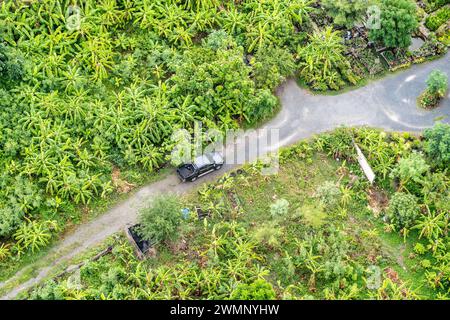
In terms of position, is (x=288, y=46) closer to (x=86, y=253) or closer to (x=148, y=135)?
(x=148, y=135)

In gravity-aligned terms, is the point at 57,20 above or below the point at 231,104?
above

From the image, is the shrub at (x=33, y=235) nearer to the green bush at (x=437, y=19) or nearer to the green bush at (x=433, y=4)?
the green bush at (x=437, y=19)

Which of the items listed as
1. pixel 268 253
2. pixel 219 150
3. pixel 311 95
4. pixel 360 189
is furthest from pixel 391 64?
pixel 268 253

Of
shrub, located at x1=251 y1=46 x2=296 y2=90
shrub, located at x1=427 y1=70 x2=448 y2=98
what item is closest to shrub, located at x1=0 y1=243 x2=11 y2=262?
shrub, located at x1=251 y1=46 x2=296 y2=90

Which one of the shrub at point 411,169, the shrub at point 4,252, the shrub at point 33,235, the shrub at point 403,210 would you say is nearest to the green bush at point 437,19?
the shrub at point 411,169

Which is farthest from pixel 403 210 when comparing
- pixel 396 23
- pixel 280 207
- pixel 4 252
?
pixel 4 252

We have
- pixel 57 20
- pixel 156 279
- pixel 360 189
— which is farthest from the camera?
pixel 57 20

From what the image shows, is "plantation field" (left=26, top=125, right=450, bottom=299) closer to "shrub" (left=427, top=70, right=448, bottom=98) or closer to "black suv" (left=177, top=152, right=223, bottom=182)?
"black suv" (left=177, top=152, right=223, bottom=182)
